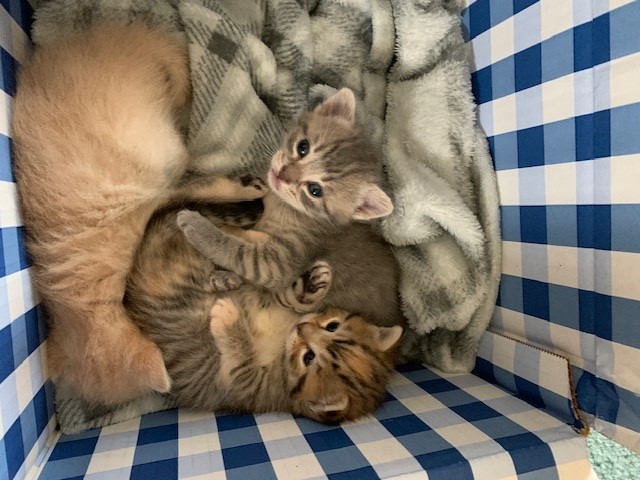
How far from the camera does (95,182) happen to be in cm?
108

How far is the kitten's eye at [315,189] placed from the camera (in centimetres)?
136

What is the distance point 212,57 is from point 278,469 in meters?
1.00

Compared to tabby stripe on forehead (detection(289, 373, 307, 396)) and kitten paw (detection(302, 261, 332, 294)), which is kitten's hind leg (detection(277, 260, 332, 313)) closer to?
kitten paw (detection(302, 261, 332, 294))

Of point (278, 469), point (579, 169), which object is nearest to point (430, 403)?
point (278, 469)

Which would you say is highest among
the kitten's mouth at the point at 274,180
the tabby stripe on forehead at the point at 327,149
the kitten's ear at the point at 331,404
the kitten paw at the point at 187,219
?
the tabby stripe on forehead at the point at 327,149

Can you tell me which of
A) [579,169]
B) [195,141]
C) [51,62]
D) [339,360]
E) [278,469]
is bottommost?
[278,469]

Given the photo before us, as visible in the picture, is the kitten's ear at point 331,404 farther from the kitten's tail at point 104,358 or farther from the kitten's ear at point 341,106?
the kitten's ear at point 341,106

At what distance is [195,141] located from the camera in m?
1.38

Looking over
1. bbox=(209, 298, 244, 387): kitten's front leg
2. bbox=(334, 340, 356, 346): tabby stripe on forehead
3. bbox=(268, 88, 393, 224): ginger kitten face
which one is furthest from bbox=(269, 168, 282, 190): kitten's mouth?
bbox=(334, 340, 356, 346): tabby stripe on forehead

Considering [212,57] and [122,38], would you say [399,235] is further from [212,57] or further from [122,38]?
[122,38]

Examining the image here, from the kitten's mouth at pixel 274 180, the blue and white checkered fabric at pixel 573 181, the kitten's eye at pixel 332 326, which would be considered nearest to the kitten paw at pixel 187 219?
the kitten's mouth at pixel 274 180

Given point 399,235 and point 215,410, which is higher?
point 399,235

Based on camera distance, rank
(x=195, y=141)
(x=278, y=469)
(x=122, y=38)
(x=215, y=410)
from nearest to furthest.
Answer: (x=278, y=469) < (x=122, y=38) < (x=215, y=410) < (x=195, y=141)

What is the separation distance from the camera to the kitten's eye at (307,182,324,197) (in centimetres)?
136
